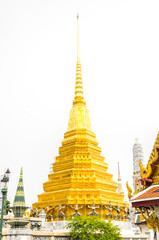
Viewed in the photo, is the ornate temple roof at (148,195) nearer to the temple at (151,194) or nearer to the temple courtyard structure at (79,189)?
the temple at (151,194)

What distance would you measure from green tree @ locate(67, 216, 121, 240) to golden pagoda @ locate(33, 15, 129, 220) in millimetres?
5715

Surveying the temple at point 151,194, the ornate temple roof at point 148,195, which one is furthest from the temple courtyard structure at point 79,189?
the ornate temple roof at point 148,195

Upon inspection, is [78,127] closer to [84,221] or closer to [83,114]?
[83,114]

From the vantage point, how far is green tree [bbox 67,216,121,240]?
14.9 meters

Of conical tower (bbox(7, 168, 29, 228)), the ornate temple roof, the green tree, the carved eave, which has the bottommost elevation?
the green tree

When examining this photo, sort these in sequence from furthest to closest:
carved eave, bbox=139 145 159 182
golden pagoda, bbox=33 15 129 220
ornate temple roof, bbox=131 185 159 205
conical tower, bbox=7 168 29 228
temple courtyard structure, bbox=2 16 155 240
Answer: golden pagoda, bbox=33 15 129 220
temple courtyard structure, bbox=2 16 155 240
conical tower, bbox=7 168 29 228
carved eave, bbox=139 145 159 182
ornate temple roof, bbox=131 185 159 205

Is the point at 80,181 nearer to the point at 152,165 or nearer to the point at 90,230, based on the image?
the point at 90,230

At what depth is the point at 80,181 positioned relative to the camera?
23031mm

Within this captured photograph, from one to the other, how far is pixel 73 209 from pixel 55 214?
59.3 inches

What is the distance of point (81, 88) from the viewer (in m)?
28.9

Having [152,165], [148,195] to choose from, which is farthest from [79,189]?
[148,195]

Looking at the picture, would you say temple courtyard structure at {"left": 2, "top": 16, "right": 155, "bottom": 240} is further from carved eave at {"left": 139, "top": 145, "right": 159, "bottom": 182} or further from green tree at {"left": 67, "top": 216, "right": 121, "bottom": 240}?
carved eave at {"left": 139, "top": 145, "right": 159, "bottom": 182}

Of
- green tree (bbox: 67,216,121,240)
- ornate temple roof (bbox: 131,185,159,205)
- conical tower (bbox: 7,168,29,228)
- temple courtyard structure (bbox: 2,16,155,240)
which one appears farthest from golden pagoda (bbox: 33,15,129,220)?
ornate temple roof (bbox: 131,185,159,205)

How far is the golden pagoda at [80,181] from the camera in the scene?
21750mm
